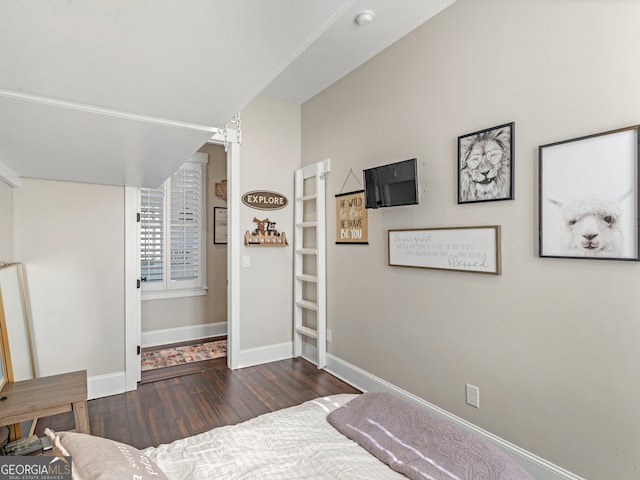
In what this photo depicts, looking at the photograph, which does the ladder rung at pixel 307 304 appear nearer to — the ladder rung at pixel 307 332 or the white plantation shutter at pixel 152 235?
the ladder rung at pixel 307 332

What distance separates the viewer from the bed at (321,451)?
3.28ft

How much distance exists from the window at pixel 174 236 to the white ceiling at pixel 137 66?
9.29 feet

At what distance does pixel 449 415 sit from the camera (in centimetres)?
238

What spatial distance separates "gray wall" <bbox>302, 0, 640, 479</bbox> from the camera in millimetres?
1637

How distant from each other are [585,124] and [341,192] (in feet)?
6.66

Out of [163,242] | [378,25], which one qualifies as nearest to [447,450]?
[378,25]

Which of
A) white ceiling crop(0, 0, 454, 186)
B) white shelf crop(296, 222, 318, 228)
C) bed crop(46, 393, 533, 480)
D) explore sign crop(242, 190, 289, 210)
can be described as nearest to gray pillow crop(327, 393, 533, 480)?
bed crop(46, 393, 533, 480)

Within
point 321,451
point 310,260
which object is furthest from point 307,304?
point 321,451

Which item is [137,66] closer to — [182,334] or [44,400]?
[44,400]

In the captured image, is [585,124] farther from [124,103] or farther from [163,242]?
[163,242]

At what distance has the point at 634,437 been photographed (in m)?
1.57

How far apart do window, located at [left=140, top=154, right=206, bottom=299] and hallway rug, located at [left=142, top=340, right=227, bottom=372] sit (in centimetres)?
72

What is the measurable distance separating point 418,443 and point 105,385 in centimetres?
276

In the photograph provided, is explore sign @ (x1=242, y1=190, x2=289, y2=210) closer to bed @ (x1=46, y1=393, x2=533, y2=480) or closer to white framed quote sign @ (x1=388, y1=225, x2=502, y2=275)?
white framed quote sign @ (x1=388, y1=225, x2=502, y2=275)
